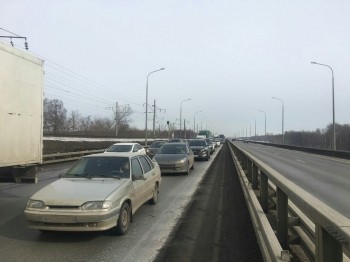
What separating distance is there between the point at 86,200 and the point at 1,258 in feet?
4.99

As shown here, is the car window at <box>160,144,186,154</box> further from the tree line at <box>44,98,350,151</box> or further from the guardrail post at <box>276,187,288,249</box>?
the tree line at <box>44,98,350,151</box>

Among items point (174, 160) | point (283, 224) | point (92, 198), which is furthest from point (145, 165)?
point (174, 160)

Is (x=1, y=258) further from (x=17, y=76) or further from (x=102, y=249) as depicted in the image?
(x=17, y=76)

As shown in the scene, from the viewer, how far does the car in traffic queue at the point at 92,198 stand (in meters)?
6.91

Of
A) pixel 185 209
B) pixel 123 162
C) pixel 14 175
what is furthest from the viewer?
pixel 185 209

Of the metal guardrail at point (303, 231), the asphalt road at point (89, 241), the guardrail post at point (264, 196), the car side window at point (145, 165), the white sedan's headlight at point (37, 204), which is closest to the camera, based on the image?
the metal guardrail at point (303, 231)

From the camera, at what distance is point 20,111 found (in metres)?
9.38

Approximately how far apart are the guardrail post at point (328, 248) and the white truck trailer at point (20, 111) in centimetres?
687

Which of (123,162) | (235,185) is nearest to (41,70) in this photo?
(123,162)

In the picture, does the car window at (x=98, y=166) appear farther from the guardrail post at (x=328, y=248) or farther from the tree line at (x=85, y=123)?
the tree line at (x=85, y=123)

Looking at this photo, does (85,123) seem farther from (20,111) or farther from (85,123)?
(20,111)

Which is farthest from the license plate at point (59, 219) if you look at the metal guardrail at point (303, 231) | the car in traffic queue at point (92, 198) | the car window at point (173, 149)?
the car window at point (173, 149)

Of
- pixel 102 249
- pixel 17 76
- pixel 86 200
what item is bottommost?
pixel 102 249

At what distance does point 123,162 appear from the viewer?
904 cm
